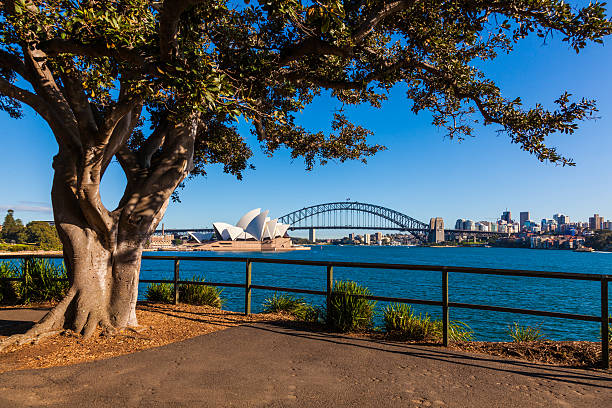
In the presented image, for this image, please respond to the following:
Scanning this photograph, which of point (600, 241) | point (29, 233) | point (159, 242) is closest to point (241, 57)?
point (29, 233)

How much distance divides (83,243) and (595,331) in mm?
18847

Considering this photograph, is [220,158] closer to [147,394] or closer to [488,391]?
[147,394]

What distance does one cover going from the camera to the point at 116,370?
443cm

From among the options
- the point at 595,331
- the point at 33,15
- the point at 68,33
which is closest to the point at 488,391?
the point at 68,33

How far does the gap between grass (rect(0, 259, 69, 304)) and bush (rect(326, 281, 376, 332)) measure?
7.08 m

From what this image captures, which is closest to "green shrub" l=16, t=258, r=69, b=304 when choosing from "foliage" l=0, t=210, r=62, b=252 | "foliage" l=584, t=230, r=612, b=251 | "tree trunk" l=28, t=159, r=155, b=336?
"tree trunk" l=28, t=159, r=155, b=336

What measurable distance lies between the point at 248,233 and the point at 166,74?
326ft

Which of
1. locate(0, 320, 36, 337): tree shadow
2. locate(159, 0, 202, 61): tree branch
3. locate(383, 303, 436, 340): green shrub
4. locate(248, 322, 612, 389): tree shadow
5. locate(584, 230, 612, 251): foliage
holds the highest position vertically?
locate(159, 0, 202, 61): tree branch

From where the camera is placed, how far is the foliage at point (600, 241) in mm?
135875

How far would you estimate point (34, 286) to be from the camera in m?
9.72

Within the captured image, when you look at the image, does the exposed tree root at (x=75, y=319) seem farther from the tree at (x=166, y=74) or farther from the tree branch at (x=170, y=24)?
the tree branch at (x=170, y=24)

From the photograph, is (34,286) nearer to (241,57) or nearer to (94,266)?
(94,266)

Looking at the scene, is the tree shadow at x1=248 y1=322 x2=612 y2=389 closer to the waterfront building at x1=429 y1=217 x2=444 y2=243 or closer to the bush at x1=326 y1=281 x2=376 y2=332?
the bush at x1=326 y1=281 x2=376 y2=332

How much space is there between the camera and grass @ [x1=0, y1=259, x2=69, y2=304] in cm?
958
